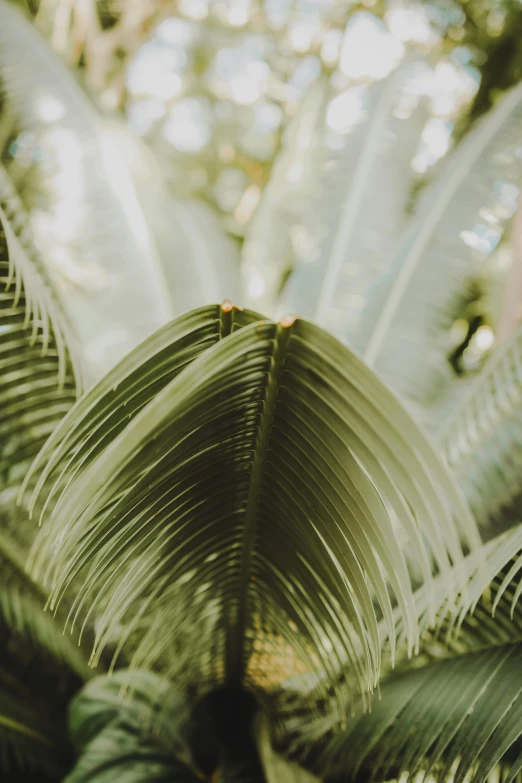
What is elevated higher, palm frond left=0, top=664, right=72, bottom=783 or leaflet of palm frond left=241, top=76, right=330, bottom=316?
leaflet of palm frond left=241, top=76, right=330, bottom=316

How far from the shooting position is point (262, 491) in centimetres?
57

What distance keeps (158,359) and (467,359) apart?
1362 millimetres

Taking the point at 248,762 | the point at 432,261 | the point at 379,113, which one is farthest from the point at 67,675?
the point at 379,113

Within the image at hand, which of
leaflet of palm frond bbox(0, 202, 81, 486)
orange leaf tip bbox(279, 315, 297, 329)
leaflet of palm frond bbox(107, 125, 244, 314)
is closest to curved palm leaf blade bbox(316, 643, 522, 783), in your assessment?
orange leaf tip bbox(279, 315, 297, 329)

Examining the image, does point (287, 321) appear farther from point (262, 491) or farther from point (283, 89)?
point (283, 89)

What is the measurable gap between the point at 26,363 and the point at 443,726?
0.69 m

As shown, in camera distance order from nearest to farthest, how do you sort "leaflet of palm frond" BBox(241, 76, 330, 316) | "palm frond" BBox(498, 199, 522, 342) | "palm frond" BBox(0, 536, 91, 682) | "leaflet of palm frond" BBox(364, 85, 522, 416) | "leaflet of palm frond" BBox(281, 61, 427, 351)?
"palm frond" BBox(0, 536, 91, 682), "palm frond" BBox(498, 199, 522, 342), "leaflet of palm frond" BBox(364, 85, 522, 416), "leaflet of palm frond" BBox(281, 61, 427, 351), "leaflet of palm frond" BBox(241, 76, 330, 316)

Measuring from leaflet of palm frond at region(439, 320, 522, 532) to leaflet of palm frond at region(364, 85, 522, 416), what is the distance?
12.8 inches

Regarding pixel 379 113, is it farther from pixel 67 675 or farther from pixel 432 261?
pixel 67 675

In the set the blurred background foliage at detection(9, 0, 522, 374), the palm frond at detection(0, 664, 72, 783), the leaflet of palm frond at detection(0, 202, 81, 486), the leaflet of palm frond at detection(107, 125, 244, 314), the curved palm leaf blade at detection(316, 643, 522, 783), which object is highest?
the blurred background foliage at detection(9, 0, 522, 374)

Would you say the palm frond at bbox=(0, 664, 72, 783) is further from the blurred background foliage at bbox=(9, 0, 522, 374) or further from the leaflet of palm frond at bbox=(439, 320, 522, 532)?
the blurred background foliage at bbox=(9, 0, 522, 374)

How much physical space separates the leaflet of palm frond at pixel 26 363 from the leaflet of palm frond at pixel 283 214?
0.96 meters

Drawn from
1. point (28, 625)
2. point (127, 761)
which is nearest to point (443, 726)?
Answer: point (127, 761)

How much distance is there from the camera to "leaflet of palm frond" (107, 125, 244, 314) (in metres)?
1.46
